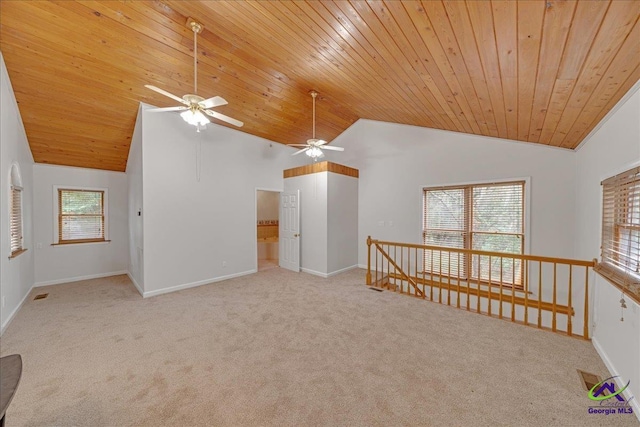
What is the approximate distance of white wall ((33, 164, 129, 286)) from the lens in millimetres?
4816

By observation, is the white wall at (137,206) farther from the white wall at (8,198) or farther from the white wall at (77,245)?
the white wall at (8,198)

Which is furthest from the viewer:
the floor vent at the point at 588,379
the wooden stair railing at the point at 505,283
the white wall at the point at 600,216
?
the wooden stair railing at the point at 505,283

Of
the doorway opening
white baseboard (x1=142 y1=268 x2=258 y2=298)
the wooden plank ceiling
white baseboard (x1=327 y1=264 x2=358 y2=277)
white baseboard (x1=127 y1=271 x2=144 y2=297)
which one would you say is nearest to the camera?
the wooden plank ceiling

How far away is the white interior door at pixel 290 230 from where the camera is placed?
18.8 feet

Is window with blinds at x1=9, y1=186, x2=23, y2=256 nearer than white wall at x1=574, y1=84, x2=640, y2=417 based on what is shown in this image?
No

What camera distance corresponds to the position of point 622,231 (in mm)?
2195

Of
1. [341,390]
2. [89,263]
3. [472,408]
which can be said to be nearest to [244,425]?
[341,390]

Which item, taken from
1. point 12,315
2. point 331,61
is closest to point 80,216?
point 12,315

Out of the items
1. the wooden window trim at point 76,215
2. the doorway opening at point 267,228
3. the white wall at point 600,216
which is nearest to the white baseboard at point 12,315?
the wooden window trim at point 76,215

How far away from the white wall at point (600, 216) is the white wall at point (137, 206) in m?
5.79

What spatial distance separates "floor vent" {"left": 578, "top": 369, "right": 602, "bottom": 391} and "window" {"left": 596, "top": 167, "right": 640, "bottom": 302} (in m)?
0.82

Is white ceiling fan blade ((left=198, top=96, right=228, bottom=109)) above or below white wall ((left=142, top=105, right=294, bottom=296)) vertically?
above

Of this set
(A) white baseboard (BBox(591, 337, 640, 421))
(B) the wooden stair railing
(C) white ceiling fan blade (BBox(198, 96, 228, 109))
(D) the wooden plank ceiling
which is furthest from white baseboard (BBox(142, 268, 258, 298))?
(A) white baseboard (BBox(591, 337, 640, 421))

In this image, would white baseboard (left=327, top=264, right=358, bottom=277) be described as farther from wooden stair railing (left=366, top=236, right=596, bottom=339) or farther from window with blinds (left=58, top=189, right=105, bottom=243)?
window with blinds (left=58, top=189, right=105, bottom=243)
